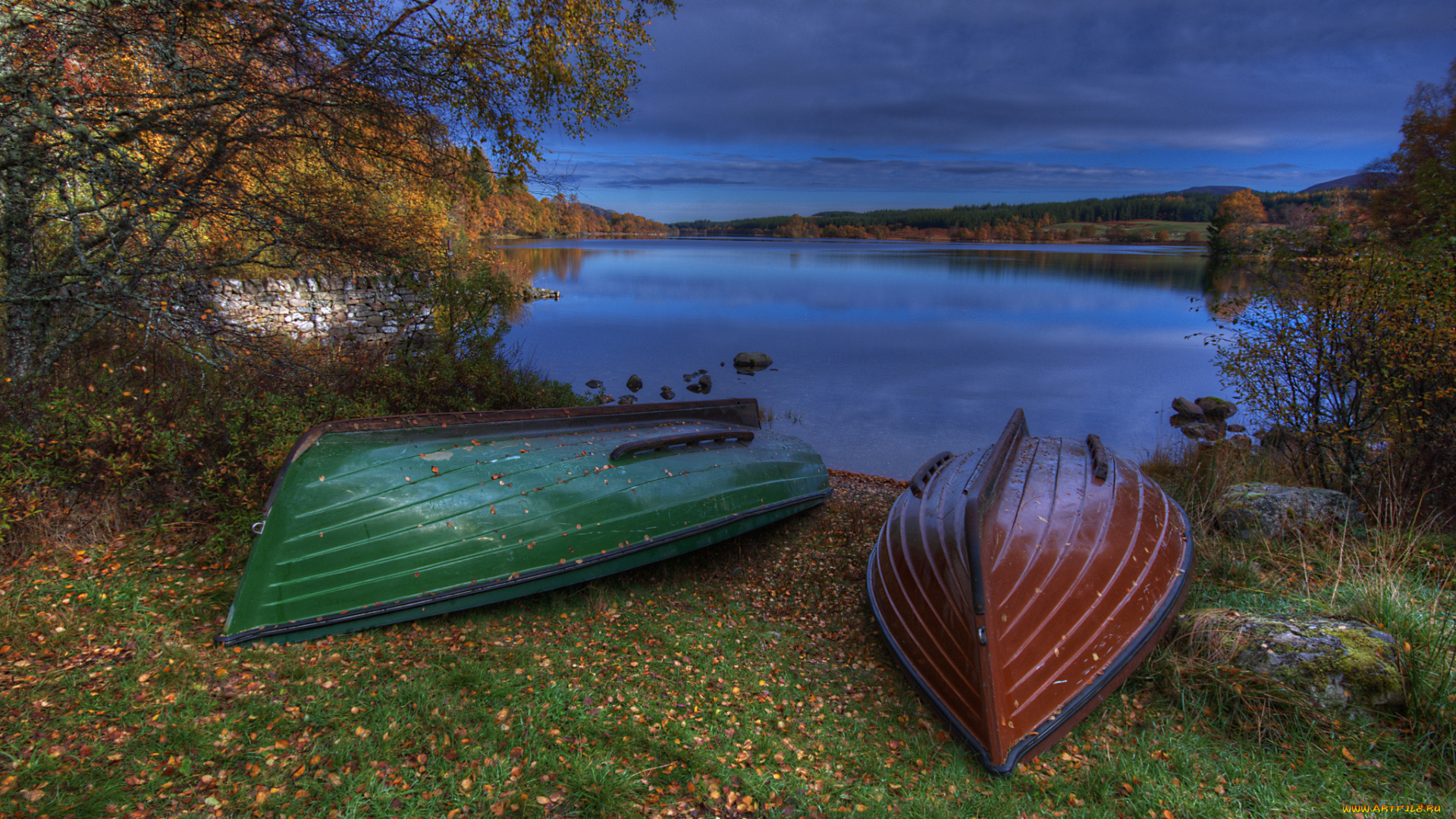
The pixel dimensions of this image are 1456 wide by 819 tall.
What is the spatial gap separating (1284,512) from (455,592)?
738cm

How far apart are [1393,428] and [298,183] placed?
12.3 meters

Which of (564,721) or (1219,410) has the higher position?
(564,721)

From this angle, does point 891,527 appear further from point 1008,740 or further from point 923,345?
point 923,345

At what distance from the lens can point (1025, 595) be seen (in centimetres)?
374

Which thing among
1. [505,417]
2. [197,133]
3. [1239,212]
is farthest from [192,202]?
[1239,212]

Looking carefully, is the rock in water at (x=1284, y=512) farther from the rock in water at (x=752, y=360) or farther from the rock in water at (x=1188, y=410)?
the rock in water at (x=752, y=360)

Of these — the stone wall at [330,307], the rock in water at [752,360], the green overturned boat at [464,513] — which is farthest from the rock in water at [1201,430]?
the stone wall at [330,307]

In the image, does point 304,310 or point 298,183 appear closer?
point 298,183

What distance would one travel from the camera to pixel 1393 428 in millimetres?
6457

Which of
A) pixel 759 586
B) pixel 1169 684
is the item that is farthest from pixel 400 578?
pixel 1169 684

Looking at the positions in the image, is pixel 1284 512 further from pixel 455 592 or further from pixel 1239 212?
pixel 1239 212

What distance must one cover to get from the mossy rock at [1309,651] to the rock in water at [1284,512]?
2136 mm

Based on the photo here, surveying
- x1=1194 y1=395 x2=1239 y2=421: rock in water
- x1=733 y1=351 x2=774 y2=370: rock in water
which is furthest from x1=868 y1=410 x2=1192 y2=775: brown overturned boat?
x1=733 y1=351 x2=774 y2=370: rock in water

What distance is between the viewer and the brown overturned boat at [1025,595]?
341 centimetres
